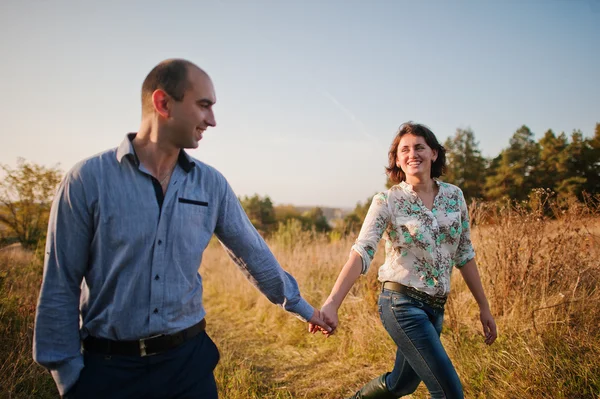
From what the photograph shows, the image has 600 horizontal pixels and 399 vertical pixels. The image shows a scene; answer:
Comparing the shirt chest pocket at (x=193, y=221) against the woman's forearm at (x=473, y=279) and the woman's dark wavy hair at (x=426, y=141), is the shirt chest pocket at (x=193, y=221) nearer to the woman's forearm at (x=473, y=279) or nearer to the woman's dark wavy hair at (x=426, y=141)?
the woman's dark wavy hair at (x=426, y=141)

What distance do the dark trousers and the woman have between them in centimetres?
86

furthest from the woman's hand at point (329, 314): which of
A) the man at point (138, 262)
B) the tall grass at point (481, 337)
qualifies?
the tall grass at point (481, 337)

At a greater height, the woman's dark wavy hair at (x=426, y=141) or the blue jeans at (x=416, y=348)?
the woman's dark wavy hair at (x=426, y=141)

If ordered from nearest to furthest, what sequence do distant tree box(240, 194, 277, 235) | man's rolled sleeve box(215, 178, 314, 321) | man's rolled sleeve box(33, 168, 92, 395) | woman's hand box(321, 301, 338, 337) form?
1. man's rolled sleeve box(33, 168, 92, 395)
2. man's rolled sleeve box(215, 178, 314, 321)
3. woman's hand box(321, 301, 338, 337)
4. distant tree box(240, 194, 277, 235)

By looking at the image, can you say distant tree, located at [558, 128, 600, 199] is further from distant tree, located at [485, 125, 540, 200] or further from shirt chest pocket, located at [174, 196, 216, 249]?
shirt chest pocket, located at [174, 196, 216, 249]

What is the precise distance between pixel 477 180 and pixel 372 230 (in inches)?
1034

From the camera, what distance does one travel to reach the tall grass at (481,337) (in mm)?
3049

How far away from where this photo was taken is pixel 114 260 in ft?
5.01

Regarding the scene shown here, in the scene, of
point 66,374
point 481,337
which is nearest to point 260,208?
point 481,337

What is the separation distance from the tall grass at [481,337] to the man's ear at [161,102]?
9.37 feet

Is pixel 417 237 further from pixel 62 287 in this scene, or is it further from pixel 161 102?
pixel 62 287

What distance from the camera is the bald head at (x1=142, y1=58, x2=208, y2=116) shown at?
5.58 ft

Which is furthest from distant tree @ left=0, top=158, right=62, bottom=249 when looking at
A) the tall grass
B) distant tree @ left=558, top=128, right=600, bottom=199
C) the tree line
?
distant tree @ left=558, top=128, right=600, bottom=199

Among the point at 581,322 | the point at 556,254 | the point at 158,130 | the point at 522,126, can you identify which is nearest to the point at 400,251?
the point at 158,130
